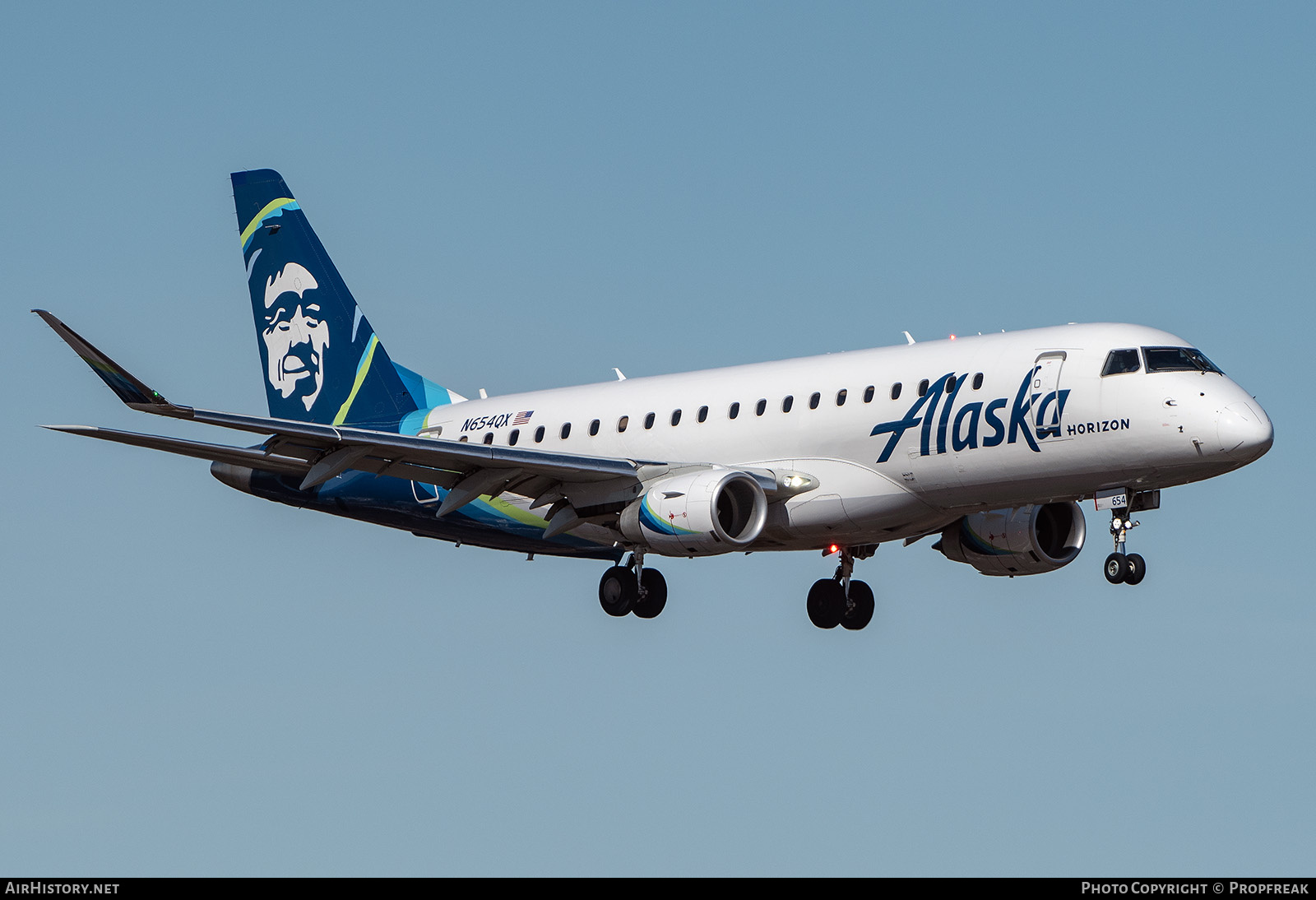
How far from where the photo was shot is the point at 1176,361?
118ft

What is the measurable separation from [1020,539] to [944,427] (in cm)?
503

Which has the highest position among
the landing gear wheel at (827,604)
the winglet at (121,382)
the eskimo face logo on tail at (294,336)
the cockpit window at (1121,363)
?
the eskimo face logo on tail at (294,336)

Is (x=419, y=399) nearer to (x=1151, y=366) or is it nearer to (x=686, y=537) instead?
(x=686, y=537)

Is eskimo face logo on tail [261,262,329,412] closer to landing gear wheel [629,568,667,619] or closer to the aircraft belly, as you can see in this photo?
landing gear wheel [629,568,667,619]

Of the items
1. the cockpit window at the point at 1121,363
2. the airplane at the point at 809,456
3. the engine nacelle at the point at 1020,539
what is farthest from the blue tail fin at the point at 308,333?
the cockpit window at the point at 1121,363

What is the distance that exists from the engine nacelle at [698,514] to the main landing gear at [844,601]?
5023mm

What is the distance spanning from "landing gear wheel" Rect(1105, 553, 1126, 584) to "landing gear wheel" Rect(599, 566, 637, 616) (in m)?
9.93

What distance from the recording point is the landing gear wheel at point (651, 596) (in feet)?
134

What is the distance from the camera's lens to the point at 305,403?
4762cm

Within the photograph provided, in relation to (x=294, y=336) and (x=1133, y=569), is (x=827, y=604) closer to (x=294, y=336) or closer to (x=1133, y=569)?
(x=1133, y=569)

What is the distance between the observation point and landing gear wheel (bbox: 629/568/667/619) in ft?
134

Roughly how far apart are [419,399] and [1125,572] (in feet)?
60.3

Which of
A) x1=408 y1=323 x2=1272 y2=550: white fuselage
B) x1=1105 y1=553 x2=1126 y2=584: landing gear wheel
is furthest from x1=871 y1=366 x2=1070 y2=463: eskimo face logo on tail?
x1=1105 y1=553 x2=1126 y2=584: landing gear wheel

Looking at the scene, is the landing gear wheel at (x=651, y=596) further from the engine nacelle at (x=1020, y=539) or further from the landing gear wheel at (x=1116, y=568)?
the landing gear wheel at (x=1116, y=568)
